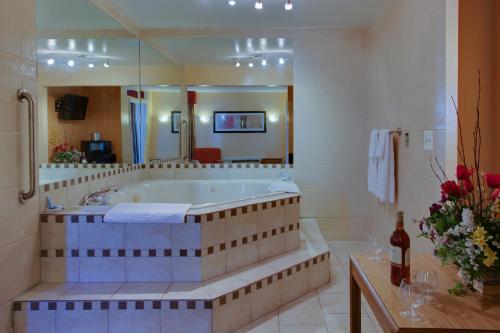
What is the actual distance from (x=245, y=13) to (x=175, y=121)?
147 cm

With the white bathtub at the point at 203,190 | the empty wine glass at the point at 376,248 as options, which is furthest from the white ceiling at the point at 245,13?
the empty wine glass at the point at 376,248

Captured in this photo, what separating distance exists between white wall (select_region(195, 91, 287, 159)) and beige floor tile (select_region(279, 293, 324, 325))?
1.89 m

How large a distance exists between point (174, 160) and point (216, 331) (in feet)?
8.12

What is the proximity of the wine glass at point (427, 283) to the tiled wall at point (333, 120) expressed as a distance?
8.88 ft

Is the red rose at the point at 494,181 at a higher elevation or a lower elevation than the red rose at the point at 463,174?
lower

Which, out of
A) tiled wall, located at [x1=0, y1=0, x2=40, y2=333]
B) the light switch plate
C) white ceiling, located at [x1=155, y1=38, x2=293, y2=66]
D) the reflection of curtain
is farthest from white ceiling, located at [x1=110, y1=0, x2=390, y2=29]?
the light switch plate

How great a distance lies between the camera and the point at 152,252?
2.30m

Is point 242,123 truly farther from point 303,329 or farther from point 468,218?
point 468,218

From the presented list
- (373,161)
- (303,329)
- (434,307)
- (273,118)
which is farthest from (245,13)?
(434,307)

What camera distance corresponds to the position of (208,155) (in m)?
4.23

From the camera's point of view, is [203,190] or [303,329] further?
[203,190]

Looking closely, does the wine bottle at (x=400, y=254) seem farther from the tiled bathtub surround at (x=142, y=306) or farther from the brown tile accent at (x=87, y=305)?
the brown tile accent at (x=87, y=305)

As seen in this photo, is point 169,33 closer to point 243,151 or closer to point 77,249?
point 243,151

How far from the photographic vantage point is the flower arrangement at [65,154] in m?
2.77
